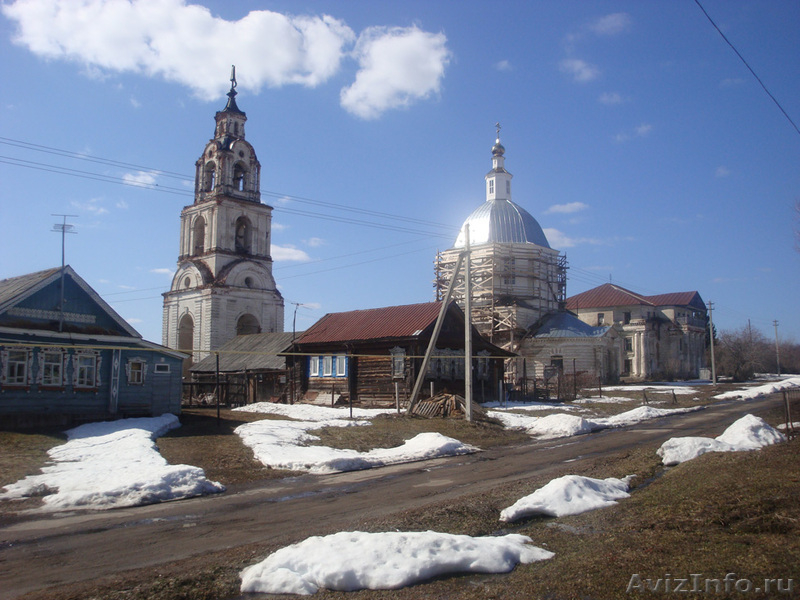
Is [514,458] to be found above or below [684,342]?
below

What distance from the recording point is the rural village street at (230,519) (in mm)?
7191

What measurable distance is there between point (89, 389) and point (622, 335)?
52.5 meters

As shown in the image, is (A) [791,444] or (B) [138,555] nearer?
(B) [138,555]

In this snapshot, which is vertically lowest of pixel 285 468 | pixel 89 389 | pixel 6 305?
pixel 285 468

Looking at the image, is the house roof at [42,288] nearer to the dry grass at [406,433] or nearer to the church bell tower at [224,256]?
the dry grass at [406,433]

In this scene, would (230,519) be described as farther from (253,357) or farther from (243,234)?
(243,234)

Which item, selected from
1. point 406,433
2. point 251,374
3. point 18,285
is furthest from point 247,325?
point 406,433

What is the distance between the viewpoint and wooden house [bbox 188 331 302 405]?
118 ft

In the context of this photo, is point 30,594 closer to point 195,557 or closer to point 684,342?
point 195,557

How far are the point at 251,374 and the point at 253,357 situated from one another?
4.16 metres

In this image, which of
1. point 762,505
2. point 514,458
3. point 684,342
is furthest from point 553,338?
point 762,505

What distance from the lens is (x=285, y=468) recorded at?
47.9 ft

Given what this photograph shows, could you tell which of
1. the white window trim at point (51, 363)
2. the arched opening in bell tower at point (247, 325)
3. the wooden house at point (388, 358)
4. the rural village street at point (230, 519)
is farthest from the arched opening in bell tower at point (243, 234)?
the rural village street at point (230, 519)

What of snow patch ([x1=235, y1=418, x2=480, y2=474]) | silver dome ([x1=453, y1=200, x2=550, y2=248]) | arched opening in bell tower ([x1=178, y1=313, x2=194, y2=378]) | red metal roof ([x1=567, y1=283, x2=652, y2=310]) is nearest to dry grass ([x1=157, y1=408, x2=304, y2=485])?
snow patch ([x1=235, y1=418, x2=480, y2=474])
